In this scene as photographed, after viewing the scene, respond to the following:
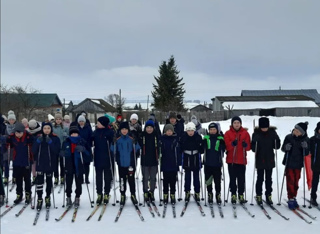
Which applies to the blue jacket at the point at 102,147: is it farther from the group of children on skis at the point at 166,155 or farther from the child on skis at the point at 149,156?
the child on skis at the point at 149,156

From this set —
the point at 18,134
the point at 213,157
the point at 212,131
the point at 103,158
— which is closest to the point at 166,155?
the point at 213,157

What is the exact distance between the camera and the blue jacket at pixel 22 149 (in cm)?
661

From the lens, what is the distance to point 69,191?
6.66 m

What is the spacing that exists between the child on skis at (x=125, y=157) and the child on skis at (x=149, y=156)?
7.7 inches

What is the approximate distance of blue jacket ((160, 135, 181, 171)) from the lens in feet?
22.1

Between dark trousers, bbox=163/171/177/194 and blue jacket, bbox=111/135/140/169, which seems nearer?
blue jacket, bbox=111/135/140/169

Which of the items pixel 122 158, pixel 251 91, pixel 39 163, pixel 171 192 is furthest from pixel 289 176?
pixel 251 91

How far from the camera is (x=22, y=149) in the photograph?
21.8 ft

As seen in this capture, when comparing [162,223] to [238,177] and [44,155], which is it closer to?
[238,177]

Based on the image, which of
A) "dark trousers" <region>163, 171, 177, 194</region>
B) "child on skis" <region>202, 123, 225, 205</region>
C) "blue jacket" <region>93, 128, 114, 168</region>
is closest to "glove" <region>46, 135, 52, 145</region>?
"blue jacket" <region>93, 128, 114, 168</region>

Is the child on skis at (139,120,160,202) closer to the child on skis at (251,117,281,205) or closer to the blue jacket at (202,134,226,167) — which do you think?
the blue jacket at (202,134,226,167)

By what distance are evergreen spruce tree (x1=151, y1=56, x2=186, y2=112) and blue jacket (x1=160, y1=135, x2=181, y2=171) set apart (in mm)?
32612

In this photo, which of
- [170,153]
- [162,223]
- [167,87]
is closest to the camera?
[162,223]

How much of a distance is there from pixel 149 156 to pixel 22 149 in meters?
2.69
